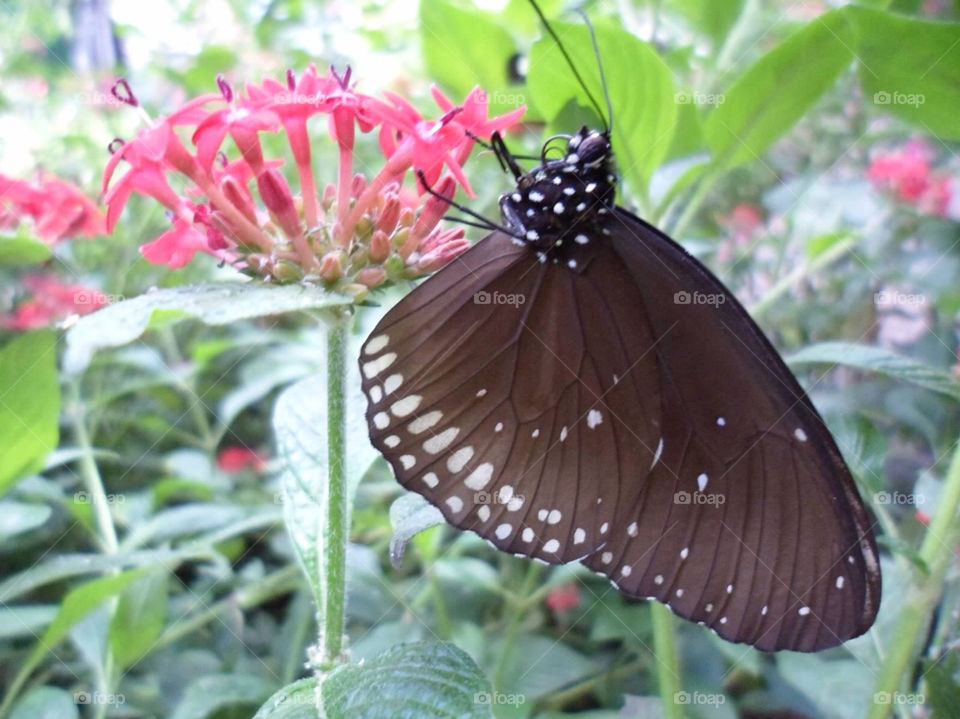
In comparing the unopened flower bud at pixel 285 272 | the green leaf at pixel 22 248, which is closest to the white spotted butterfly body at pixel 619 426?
the unopened flower bud at pixel 285 272

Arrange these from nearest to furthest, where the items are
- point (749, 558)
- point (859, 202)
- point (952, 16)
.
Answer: point (749, 558) < point (952, 16) < point (859, 202)

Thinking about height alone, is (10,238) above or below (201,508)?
above

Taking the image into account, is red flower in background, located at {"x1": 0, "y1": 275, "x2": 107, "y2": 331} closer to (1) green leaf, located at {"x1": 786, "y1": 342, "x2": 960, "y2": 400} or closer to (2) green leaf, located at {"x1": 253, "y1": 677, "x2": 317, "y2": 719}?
(2) green leaf, located at {"x1": 253, "y1": 677, "x2": 317, "y2": 719}

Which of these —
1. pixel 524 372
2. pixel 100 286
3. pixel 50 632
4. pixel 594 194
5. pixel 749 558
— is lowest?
pixel 50 632

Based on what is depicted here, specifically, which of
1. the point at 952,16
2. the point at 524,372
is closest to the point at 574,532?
the point at 524,372

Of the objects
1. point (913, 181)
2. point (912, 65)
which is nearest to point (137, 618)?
point (912, 65)

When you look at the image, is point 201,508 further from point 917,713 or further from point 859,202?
point 859,202
